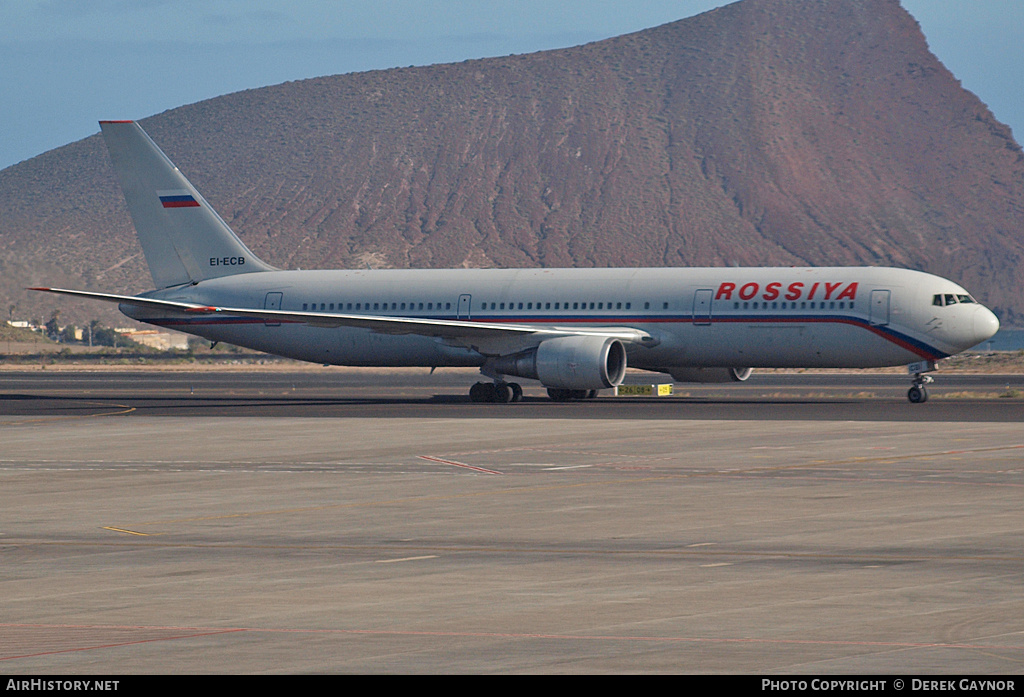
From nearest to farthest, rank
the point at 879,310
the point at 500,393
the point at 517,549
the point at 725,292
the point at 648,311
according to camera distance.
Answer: the point at 517,549
the point at 879,310
the point at 725,292
the point at 648,311
the point at 500,393

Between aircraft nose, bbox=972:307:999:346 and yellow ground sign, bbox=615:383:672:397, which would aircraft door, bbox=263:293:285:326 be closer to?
yellow ground sign, bbox=615:383:672:397

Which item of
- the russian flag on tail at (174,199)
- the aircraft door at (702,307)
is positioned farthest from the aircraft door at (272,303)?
the aircraft door at (702,307)

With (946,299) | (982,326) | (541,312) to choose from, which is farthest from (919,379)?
(541,312)

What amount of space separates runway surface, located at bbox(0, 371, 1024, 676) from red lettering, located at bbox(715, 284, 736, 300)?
1077 cm

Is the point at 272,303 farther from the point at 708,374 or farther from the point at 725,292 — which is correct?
the point at 725,292

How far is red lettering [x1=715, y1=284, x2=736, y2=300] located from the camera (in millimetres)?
44156

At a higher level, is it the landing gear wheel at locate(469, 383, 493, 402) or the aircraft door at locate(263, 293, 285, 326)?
the aircraft door at locate(263, 293, 285, 326)

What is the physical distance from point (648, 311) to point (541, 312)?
12.1 feet

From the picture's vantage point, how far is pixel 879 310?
4281 centimetres

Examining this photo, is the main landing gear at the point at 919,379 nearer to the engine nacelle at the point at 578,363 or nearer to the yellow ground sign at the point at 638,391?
the engine nacelle at the point at 578,363

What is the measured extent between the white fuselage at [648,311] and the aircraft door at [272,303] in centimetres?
5

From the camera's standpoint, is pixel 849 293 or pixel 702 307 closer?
pixel 849 293

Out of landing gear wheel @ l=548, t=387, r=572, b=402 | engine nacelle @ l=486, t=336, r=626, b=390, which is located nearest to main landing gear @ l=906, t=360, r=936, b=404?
engine nacelle @ l=486, t=336, r=626, b=390

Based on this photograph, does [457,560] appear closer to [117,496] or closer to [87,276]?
[117,496]
